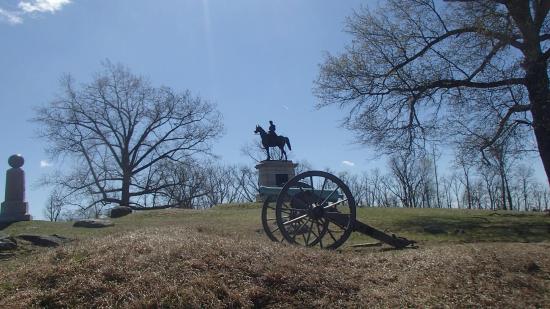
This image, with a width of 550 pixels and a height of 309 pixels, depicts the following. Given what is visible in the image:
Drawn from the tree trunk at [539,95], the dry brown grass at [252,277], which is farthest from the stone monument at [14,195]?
the tree trunk at [539,95]

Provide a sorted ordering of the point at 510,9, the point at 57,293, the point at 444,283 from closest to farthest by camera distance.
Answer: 1. the point at 57,293
2. the point at 444,283
3. the point at 510,9

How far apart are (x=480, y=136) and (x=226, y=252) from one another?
15.2m

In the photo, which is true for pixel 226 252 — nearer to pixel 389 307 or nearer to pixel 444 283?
pixel 389 307

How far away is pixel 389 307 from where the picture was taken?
6676mm

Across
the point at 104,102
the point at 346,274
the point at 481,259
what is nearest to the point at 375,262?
the point at 346,274

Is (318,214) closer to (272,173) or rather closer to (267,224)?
(267,224)

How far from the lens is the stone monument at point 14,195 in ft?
67.7

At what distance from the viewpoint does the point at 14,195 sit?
20797 mm

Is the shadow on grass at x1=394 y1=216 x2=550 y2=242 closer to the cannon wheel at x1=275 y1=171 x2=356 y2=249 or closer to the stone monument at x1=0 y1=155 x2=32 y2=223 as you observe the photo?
the cannon wheel at x1=275 y1=171 x2=356 y2=249

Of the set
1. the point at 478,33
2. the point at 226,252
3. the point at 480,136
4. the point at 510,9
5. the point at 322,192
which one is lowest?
the point at 226,252

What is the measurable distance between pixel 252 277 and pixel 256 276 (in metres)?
0.06

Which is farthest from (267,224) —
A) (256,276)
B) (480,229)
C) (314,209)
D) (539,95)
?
(539,95)

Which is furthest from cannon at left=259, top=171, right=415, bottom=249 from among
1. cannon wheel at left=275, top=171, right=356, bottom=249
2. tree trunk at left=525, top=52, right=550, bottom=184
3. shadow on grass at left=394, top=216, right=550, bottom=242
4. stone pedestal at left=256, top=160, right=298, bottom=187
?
stone pedestal at left=256, top=160, right=298, bottom=187

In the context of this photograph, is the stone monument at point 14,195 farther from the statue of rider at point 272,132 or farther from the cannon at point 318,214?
the cannon at point 318,214
